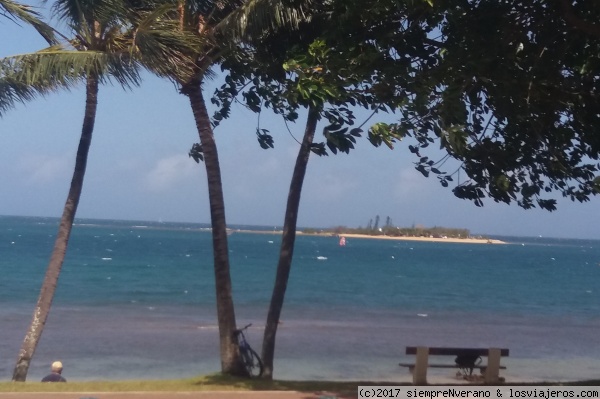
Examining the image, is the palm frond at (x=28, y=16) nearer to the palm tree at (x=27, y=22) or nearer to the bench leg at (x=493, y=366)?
the palm tree at (x=27, y=22)

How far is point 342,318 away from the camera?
98.6ft

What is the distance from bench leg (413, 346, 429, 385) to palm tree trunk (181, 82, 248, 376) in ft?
8.19

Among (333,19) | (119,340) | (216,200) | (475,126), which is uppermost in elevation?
(333,19)

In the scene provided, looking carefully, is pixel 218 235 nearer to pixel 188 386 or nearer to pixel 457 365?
pixel 188 386

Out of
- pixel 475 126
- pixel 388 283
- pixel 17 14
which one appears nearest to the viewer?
pixel 475 126

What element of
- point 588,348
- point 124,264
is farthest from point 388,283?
point 588,348

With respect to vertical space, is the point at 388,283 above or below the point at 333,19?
below

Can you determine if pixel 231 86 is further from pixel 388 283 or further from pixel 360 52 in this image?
pixel 388 283

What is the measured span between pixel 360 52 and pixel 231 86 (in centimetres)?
330

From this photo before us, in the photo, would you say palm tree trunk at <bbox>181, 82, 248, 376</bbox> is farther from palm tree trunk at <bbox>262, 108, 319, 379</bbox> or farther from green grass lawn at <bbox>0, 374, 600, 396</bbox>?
palm tree trunk at <bbox>262, 108, 319, 379</bbox>

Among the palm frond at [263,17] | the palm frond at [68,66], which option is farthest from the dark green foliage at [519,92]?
the palm frond at [68,66]

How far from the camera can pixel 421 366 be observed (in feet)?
38.1

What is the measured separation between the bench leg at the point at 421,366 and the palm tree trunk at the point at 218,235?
98.2 inches

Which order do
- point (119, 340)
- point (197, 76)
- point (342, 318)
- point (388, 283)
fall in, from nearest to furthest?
point (197, 76) → point (119, 340) → point (342, 318) → point (388, 283)
